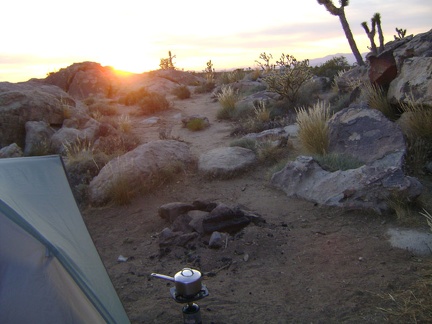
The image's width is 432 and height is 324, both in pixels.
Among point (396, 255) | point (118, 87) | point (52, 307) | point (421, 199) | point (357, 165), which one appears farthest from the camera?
point (118, 87)

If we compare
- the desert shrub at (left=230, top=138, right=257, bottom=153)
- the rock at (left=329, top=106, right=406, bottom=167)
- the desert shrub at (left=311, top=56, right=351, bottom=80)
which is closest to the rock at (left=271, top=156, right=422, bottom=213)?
the rock at (left=329, top=106, right=406, bottom=167)

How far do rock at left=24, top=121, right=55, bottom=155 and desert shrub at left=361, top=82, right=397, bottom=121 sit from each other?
7273 mm

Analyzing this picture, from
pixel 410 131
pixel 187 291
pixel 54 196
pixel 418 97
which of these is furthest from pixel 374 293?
pixel 418 97

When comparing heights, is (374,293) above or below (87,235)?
below

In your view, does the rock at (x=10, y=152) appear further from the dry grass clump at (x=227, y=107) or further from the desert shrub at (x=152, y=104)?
the desert shrub at (x=152, y=104)

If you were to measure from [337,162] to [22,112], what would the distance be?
844 cm

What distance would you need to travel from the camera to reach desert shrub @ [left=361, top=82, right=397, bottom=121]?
26.5ft

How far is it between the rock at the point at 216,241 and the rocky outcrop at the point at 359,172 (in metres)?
1.64

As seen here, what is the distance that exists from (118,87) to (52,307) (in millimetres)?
22298

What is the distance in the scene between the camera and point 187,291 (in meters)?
2.98

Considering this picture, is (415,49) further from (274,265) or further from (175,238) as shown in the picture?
(175,238)

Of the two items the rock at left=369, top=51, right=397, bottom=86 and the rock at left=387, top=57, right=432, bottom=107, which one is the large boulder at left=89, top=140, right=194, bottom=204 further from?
the rock at left=369, top=51, right=397, bottom=86

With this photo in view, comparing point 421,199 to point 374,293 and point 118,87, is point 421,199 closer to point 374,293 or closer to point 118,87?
point 374,293

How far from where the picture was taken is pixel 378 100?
8234 mm
